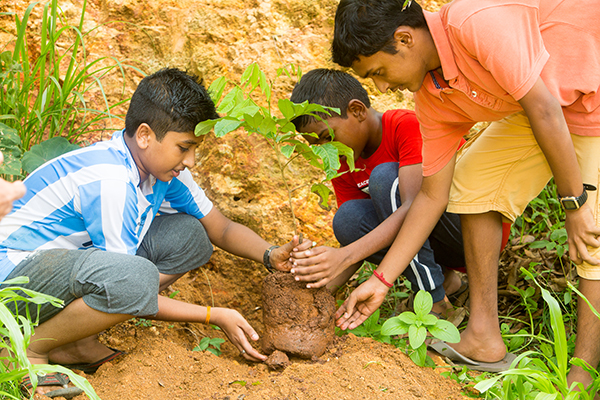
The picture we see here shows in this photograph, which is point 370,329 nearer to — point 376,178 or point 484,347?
point 484,347

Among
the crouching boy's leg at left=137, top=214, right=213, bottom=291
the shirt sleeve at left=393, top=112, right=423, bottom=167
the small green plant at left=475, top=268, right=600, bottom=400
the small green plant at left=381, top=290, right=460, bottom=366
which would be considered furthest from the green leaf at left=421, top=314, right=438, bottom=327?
the crouching boy's leg at left=137, top=214, right=213, bottom=291

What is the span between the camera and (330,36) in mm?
3301

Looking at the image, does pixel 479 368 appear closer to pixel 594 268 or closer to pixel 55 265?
pixel 594 268

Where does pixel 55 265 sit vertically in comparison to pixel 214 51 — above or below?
below

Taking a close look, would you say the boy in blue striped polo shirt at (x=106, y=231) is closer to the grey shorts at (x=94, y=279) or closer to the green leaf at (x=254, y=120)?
the grey shorts at (x=94, y=279)

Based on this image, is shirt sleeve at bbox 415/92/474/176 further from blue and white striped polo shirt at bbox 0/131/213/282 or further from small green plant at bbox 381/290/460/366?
blue and white striped polo shirt at bbox 0/131/213/282

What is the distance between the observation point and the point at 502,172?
Result: 2086 mm

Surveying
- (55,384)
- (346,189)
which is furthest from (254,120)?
(55,384)

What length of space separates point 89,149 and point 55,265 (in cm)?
48

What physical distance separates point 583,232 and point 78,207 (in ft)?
6.25

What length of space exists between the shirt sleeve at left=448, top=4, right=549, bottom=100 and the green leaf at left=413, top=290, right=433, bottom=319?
0.84 metres

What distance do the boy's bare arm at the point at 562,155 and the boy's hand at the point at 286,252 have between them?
970 mm

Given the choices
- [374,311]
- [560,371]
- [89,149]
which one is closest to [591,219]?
[560,371]

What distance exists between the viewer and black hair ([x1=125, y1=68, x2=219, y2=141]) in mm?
2055
